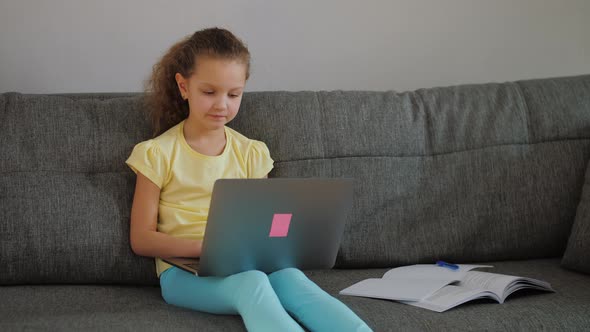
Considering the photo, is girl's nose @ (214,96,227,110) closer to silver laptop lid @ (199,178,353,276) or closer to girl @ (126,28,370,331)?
girl @ (126,28,370,331)

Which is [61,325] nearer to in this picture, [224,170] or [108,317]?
[108,317]

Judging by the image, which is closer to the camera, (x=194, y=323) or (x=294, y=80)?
(x=194, y=323)

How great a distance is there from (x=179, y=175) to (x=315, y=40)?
88 centimetres

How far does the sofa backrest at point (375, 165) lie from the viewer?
2.12 m

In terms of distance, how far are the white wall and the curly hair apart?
330 millimetres

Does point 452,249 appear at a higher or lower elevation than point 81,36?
lower

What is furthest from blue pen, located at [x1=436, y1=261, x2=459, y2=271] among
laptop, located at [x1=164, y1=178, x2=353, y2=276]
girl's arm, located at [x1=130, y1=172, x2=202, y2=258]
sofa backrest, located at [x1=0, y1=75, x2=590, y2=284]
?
girl's arm, located at [x1=130, y1=172, x2=202, y2=258]

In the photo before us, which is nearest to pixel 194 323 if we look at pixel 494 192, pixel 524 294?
pixel 524 294

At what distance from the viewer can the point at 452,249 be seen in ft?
7.74

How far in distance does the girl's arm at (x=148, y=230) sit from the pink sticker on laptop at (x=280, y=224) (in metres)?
0.27

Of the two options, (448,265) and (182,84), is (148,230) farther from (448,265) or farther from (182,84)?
(448,265)

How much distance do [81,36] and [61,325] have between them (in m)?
1.16

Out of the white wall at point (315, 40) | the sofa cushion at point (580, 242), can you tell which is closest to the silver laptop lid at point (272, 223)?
the sofa cushion at point (580, 242)

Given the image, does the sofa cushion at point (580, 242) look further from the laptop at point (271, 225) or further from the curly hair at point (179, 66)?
the curly hair at point (179, 66)
